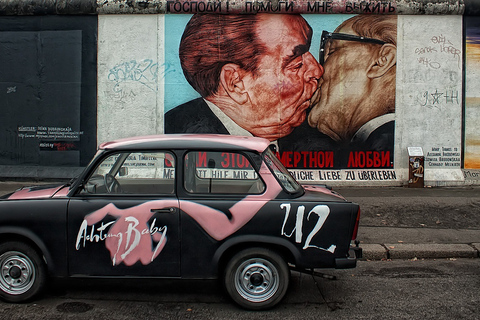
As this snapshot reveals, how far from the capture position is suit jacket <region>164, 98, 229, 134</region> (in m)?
11.5

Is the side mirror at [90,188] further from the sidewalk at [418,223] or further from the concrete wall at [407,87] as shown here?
the concrete wall at [407,87]

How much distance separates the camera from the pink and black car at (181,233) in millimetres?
4703

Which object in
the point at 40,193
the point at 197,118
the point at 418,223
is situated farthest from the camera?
the point at 197,118

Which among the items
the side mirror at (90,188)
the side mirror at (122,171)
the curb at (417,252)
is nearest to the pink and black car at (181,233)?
the side mirror at (90,188)

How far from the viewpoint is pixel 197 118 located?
1147cm

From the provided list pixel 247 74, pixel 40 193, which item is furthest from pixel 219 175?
pixel 247 74

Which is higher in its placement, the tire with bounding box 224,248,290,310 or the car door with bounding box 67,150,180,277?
the car door with bounding box 67,150,180,277

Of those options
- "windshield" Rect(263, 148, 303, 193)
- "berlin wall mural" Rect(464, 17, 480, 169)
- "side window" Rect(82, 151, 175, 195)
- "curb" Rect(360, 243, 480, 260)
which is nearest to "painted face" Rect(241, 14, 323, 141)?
"berlin wall mural" Rect(464, 17, 480, 169)

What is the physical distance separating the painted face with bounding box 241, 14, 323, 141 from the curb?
5084 millimetres

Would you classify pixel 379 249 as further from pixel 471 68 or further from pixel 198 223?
pixel 471 68

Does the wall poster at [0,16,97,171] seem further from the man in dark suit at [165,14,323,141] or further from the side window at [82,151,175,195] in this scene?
the side window at [82,151,175,195]

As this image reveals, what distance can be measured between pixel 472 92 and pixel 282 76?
174 inches

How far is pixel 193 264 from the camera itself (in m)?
4.73

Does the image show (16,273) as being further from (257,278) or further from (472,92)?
(472,92)
